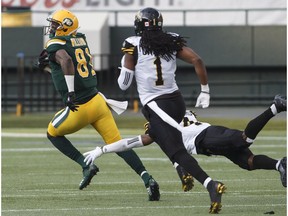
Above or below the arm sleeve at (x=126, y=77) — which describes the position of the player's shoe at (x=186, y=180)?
below

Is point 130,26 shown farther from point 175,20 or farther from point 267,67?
point 267,67

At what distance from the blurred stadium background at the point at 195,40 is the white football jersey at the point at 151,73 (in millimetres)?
17371

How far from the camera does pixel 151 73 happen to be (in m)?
9.34

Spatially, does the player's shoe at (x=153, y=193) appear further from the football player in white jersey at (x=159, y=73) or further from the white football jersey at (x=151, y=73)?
the white football jersey at (x=151, y=73)

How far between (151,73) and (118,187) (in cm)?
204

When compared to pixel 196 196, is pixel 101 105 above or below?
above

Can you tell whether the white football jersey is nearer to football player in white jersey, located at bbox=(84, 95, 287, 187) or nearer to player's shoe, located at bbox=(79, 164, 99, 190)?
football player in white jersey, located at bbox=(84, 95, 287, 187)

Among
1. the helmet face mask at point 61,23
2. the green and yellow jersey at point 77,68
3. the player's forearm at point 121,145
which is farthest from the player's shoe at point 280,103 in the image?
the helmet face mask at point 61,23

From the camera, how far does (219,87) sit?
2769 centimetres

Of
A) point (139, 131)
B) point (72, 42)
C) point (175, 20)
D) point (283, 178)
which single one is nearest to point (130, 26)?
point (175, 20)

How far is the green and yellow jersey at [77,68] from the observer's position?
34.6ft

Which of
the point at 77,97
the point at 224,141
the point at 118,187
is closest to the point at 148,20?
the point at 224,141

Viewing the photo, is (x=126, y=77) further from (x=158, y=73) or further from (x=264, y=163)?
(x=264, y=163)

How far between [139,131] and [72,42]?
32.0ft
